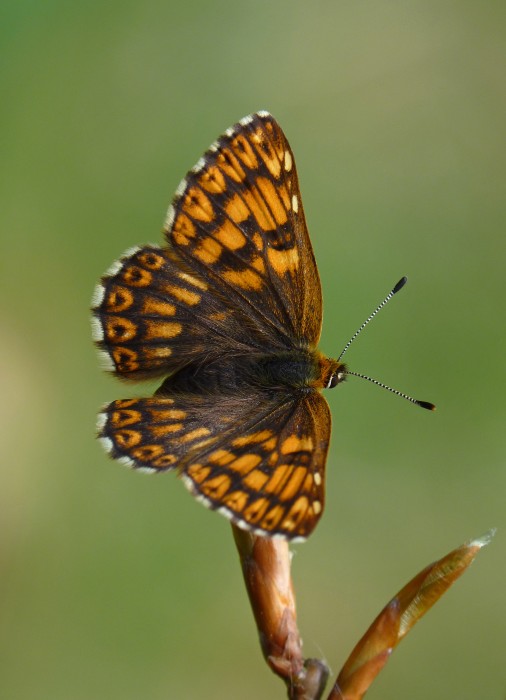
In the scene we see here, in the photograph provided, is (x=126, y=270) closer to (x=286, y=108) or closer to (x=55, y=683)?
(x=55, y=683)

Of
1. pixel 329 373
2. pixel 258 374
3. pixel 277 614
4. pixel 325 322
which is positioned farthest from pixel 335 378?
pixel 325 322

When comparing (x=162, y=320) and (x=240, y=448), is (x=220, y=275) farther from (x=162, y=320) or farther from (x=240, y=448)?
(x=240, y=448)

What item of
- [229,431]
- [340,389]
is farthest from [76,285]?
[229,431]

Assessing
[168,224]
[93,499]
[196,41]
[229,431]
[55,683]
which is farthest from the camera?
[196,41]

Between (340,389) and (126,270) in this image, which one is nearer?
(126,270)

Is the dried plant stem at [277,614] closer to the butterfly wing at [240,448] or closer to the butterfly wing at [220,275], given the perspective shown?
the butterfly wing at [240,448]

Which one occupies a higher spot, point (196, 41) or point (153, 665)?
point (196, 41)

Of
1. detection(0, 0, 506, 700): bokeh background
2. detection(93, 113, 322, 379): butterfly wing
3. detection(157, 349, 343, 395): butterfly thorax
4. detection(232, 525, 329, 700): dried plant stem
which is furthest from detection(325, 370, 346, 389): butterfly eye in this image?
detection(0, 0, 506, 700): bokeh background
